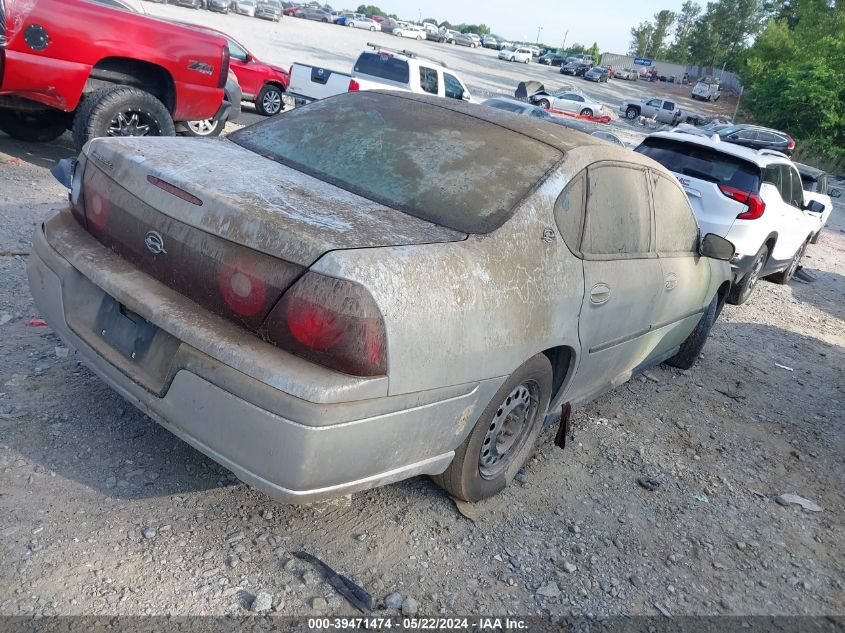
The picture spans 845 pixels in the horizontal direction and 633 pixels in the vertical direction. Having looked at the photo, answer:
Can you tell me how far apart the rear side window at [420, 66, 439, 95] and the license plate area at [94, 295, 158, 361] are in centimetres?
1181

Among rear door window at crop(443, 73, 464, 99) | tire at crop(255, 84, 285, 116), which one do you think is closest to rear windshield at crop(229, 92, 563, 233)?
rear door window at crop(443, 73, 464, 99)

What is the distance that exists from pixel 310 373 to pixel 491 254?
34.4 inches

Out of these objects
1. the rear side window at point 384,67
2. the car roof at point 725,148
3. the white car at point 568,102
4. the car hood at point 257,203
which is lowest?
the white car at point 568,102

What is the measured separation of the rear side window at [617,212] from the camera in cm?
325

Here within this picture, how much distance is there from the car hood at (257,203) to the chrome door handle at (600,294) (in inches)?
33.0

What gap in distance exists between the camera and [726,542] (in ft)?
11.1

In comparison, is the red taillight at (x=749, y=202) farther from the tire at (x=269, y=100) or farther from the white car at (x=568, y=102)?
the white car at (x=568, y=102)

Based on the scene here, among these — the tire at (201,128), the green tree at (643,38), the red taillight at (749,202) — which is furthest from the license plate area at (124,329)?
the green tree at (643,38)

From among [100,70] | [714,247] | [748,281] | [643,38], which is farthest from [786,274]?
[643,38]

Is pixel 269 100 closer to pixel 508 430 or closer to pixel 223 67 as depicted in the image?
pixel 223 67

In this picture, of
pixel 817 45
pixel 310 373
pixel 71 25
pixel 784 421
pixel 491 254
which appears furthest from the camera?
pixel 817 45

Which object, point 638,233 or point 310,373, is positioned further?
point 638,233

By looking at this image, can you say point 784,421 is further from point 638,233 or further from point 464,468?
point 464,468

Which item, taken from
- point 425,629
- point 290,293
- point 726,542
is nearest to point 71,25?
point 290,293
